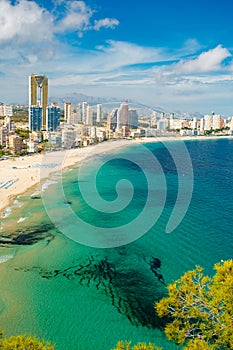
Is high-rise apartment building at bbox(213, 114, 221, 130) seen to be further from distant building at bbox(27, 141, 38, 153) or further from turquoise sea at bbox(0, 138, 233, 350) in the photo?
turquoise sea at bbox(0, 138, 233, 350)

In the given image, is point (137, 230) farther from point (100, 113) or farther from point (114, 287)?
point (100, 113)

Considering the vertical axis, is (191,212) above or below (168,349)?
above

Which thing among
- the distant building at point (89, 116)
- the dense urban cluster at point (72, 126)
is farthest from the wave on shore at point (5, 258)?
the distant building at point (89, 116)

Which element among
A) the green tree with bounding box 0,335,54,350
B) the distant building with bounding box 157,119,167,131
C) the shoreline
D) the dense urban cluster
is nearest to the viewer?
the green tree with bounding box 0,335,54,350

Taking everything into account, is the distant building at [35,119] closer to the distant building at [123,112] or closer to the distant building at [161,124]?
the distant building at [123,112]

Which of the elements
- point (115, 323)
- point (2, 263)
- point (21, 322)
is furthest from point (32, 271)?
point (115, 323)

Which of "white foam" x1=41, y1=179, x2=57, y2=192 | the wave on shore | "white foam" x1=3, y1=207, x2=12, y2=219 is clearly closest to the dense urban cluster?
"white foam" x1=41, y1=179, x2=57, y2=192

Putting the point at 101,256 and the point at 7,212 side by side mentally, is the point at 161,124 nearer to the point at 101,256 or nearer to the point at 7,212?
the point at 7,212
